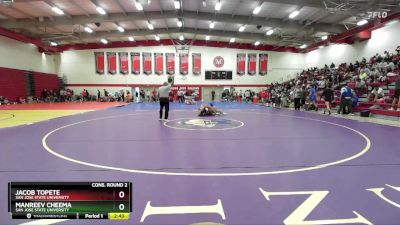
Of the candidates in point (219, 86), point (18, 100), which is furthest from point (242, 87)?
point (18, 100)

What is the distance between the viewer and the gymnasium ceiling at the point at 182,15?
17016mm

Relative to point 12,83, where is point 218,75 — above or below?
above

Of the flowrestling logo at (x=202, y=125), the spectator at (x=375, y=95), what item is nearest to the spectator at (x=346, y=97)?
the spectator at (x=375, y=95)

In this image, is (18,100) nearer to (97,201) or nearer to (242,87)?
(242,87)

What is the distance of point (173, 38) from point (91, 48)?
33.3 ft

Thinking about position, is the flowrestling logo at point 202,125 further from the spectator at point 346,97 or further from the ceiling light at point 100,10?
the ceiling light at point 100,10

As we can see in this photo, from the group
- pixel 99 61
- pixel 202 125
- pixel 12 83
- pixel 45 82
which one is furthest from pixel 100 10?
pixel 202 125

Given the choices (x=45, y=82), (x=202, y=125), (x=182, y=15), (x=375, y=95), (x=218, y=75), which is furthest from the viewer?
(x=218, y=75)

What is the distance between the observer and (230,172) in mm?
3855

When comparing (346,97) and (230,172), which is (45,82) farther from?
(230,172)
